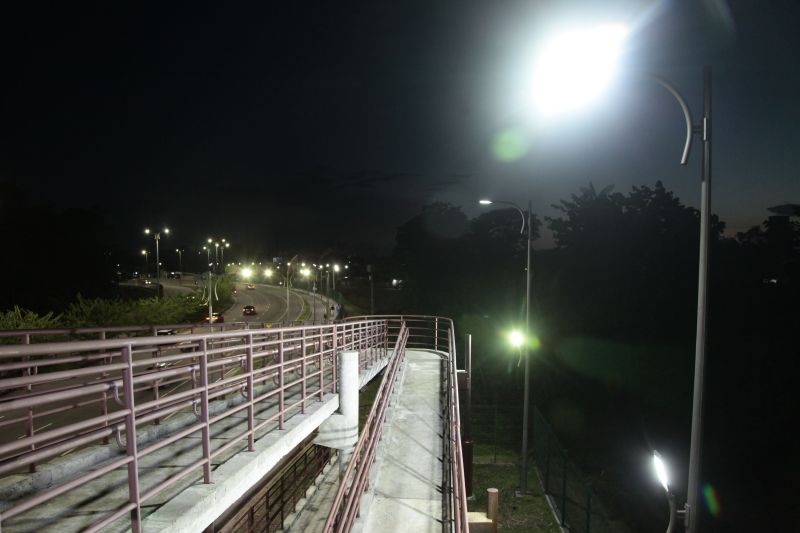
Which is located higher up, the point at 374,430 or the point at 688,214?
the point at 688,214

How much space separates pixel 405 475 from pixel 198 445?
376 cm

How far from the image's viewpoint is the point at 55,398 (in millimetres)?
2789

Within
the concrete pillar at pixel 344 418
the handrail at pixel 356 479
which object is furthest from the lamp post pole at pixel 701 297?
the concrete pillar at pixel 344 418

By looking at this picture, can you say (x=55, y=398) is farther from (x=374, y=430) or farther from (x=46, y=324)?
(x=46, y=324)

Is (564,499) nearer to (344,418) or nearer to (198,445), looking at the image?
(344,418)

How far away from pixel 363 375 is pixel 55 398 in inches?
397

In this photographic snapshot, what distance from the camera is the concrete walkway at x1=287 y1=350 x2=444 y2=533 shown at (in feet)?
22.0

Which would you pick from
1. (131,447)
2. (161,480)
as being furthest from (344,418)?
(131,447)

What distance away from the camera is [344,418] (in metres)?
8.50

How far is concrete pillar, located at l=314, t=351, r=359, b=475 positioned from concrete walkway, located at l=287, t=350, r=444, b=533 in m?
0.65

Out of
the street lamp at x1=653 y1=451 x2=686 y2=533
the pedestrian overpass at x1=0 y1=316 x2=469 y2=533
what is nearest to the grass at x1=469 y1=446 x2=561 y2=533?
the pedestrian overpass at x1=0 y1=316 x2=469 y2=533

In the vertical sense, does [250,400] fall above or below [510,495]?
above

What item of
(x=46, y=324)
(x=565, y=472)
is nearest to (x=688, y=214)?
(x=565, y=472)

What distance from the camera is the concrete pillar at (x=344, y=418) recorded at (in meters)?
8.42
